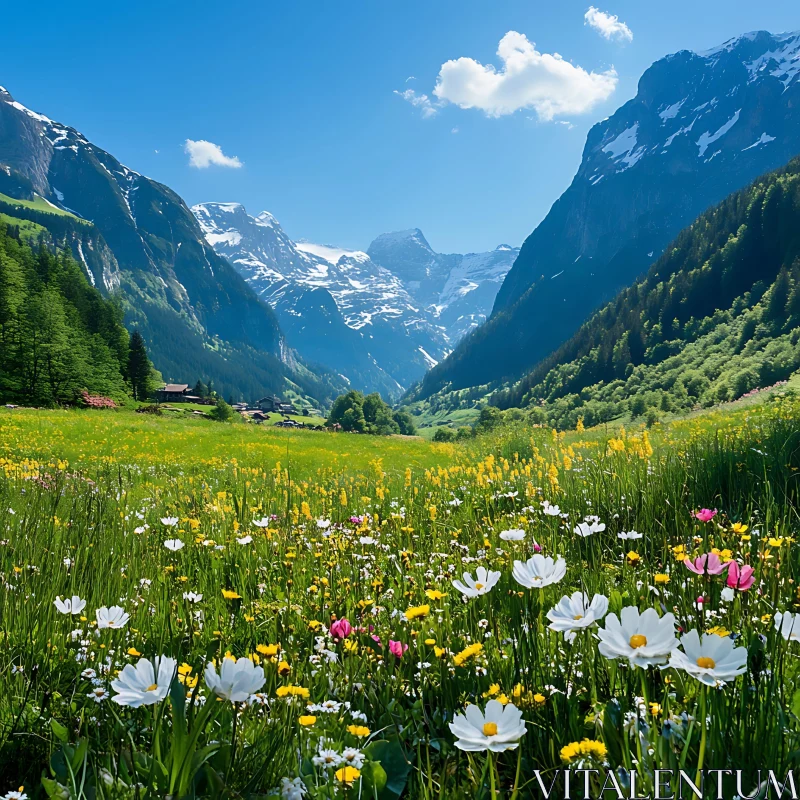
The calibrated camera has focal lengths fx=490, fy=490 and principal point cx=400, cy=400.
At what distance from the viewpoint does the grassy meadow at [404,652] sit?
1.16 metres

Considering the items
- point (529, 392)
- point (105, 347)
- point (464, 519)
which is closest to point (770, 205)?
point (529, 392)

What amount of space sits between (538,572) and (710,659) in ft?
2.00

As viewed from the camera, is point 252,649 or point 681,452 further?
point 681,452

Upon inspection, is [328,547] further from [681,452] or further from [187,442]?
[187,442]

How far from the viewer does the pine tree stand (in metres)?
69.0

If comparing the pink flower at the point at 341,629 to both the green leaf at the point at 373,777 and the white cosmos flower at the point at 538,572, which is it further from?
the white cosmos flower at the point at 538,572

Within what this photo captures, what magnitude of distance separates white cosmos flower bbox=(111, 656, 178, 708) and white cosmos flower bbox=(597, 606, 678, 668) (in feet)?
3.19

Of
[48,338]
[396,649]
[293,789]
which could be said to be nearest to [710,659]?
[293,789]

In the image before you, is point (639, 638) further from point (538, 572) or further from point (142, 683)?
point (142, 683)

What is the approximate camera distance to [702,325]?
116000mm

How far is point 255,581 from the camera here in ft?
10.7

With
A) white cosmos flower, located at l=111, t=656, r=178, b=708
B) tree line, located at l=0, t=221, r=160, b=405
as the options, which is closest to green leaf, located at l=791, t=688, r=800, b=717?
white cosmos flower, located at l=111, t=656, r=178, b=708

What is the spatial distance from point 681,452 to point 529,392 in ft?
534

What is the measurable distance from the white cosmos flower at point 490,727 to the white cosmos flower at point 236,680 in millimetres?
433
